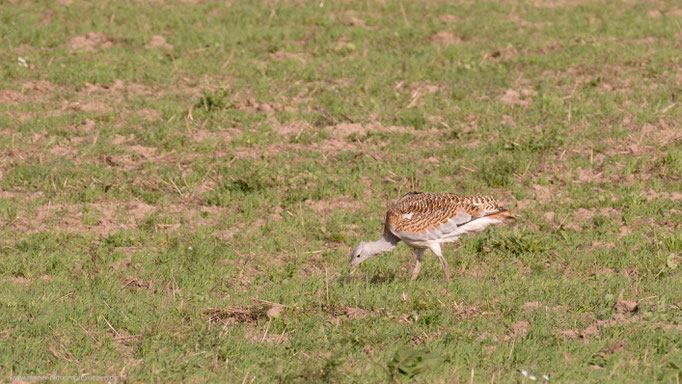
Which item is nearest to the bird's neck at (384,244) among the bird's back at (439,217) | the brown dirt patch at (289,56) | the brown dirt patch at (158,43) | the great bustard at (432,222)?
the great bustard at (432,222)

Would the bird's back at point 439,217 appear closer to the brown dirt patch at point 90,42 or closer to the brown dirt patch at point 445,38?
the brown dirt patch at point 445,38

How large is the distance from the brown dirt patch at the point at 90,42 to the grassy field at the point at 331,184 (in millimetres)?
112

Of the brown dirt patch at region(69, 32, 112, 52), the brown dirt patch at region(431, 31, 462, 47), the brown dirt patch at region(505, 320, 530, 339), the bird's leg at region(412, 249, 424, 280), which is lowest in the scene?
the brown dirt patch at region(69, 32, 112, 52)

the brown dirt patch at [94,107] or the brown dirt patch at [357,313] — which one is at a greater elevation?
the brown dirt patch at [357,313]

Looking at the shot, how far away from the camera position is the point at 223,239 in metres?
11.6

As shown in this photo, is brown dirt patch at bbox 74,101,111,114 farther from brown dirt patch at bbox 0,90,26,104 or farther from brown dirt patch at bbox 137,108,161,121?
brown dirt patch at bbox 0,90,26,104

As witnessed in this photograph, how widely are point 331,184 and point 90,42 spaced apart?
23.3ft

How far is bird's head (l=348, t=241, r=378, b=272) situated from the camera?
33.3 feet

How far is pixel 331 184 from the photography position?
42.9ft

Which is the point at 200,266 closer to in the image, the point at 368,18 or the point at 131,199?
the point at 131,199

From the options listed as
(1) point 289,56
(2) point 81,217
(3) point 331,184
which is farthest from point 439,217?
(1) point 289,56

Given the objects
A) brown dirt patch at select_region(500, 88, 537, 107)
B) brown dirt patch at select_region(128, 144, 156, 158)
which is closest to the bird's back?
brown dirt patch at select_region(128, 144, 156, 158)

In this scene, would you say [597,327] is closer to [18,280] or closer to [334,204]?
[334,204]

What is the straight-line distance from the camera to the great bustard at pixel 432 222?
10039mm
